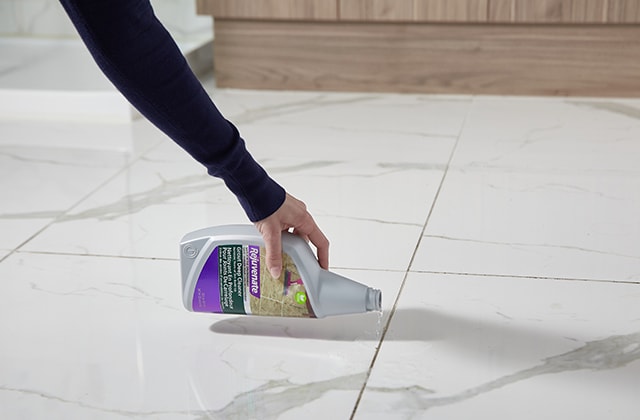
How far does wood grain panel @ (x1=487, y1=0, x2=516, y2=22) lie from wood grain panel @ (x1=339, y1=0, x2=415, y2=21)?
16 centimetres

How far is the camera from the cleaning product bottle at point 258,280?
1096mm

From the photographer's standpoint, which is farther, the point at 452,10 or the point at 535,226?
the point at 452,10

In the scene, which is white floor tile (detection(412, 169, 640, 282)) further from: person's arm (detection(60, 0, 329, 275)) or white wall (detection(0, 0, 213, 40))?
white wall (detection(0, 0, 213, 40))

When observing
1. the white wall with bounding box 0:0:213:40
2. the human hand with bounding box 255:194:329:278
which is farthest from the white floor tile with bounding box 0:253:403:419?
the white wall with bounding box 0:0:213:40

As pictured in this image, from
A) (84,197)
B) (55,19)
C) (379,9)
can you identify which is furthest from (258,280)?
(55,19)

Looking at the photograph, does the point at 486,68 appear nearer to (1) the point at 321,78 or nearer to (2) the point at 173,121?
(1) the point at 321,78

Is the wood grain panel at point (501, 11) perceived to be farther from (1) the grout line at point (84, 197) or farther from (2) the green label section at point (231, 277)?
(2) the green label section at point (231, 277)

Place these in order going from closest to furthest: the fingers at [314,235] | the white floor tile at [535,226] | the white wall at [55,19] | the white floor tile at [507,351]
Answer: the white floor tile at [507,351] < the fingers at [314,235] < the white floor tile at [535,226] < the white wall at [55,19]

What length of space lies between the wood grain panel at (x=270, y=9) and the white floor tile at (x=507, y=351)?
3.14 feet

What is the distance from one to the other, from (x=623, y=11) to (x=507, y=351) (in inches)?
43.7

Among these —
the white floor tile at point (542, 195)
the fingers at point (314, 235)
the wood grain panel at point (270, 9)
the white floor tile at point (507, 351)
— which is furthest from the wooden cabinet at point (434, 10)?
the fingers at point (314, 235)

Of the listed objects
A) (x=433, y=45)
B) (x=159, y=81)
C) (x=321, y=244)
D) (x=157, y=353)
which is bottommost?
(x=157, y=353)

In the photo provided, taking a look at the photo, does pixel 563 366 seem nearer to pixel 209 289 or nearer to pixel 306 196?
pixel 209 289

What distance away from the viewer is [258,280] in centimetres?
111
